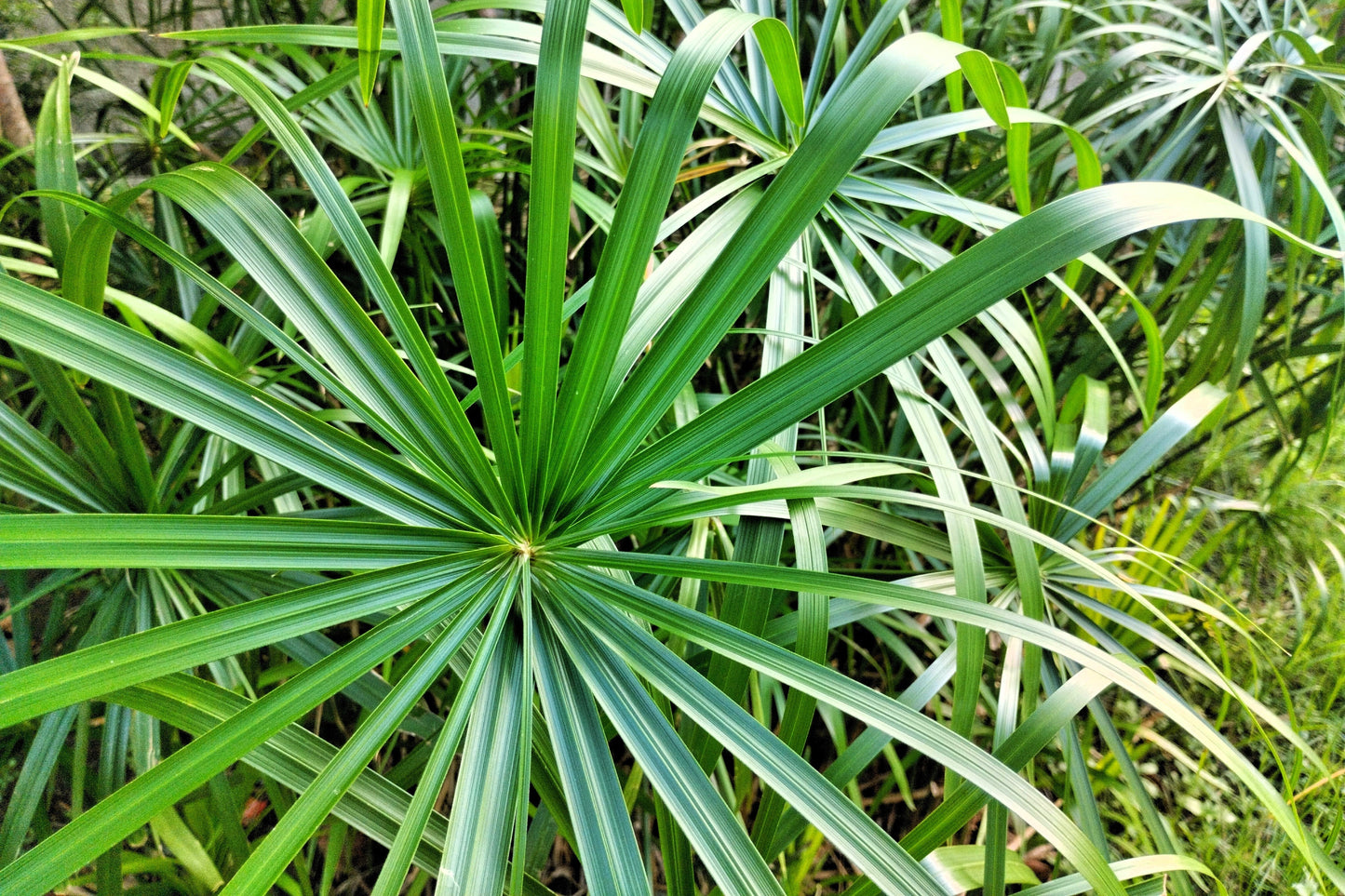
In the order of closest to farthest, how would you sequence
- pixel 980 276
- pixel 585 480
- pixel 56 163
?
pixel 980 276
pixel 585 480
pixel 56 163

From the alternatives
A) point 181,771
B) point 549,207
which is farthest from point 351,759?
point 549,207

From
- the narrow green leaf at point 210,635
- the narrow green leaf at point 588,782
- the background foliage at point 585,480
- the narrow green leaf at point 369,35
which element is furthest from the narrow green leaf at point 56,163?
the narrow green leaf at point 588,782

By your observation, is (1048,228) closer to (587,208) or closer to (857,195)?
(857,195)

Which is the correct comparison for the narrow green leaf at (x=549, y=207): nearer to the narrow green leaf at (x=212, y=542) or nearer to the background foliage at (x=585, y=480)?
the background foliage at (x=585, y=480)

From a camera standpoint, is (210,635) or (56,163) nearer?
(210,635)

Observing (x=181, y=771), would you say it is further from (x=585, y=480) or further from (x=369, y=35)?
(x=369, y=35)

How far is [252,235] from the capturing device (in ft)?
1.59

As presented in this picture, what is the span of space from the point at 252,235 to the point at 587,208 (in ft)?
1.37

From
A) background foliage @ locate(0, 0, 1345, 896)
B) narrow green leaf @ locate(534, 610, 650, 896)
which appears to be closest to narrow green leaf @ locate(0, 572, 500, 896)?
background foliage @ locate(0, 0, 1345, 896)

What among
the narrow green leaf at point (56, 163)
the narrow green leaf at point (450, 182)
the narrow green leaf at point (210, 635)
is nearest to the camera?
the narrow green leaf at point (210, 635)

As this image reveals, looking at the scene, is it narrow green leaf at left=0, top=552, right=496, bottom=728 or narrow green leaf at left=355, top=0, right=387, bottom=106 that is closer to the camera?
narrow green leaf at left=0, top=552, right=496, bottom=728

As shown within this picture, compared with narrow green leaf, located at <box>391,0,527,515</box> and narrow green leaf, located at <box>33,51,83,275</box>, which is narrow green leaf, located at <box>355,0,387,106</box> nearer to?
narrow green leaf, located at <box>391,0,527,515</box>

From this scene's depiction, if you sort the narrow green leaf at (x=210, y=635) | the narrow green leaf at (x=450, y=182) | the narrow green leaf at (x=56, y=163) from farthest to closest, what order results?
the narrow green leaf at (x=56, y=163), the narrow green leaf at (x=450, y=182), the narrow green leaf at (x=210, y=635)

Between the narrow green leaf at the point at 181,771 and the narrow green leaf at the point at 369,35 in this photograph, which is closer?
the narrow green leaf at the point at 181,771
